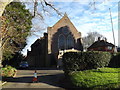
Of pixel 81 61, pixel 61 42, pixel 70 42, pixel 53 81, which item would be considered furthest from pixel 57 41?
pixel 81 61

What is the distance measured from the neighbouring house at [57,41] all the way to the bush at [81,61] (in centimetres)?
2872

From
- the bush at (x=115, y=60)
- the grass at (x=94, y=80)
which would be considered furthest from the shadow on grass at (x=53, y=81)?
the bush at (x=115, y=60)

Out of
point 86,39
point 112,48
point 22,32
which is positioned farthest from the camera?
point 86,39

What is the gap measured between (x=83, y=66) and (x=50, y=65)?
94.8 feet

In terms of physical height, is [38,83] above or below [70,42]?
below

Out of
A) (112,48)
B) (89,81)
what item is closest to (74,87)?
(89,81)

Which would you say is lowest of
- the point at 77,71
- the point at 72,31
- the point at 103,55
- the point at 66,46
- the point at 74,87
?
the point at 74,87

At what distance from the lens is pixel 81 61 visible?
1495 centimetres

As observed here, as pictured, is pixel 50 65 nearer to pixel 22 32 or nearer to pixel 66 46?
pixel 66 46

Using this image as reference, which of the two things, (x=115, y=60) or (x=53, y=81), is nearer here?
(x=53, y=81)

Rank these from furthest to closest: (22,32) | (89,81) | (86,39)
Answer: (86,39)
(22,32)
(89,81)

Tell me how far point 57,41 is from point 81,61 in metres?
32.5

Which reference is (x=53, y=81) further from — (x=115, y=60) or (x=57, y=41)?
(x=57, y=41)

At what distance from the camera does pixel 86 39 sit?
79188mm
